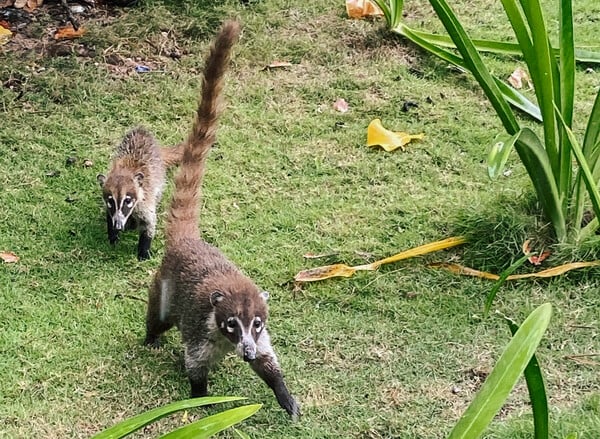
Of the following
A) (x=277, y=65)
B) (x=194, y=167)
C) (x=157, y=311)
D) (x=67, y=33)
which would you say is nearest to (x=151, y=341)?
(x=157, y=311)

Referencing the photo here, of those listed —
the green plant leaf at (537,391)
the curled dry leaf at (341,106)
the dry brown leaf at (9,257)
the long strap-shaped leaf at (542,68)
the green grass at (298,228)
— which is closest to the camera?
the green plant leaf at (537,391)

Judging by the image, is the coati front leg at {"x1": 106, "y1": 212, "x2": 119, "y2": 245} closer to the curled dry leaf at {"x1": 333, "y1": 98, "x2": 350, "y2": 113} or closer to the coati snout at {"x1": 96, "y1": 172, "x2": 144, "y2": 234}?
the coati snout at {"x1": 96, "y1": 172, "x2": 144, "y2": 234}

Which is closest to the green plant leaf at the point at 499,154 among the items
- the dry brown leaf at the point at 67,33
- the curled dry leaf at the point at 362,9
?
the curled dry leaf at the point at 362,9

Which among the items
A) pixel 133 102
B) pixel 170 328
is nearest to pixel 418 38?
pixel 133 102

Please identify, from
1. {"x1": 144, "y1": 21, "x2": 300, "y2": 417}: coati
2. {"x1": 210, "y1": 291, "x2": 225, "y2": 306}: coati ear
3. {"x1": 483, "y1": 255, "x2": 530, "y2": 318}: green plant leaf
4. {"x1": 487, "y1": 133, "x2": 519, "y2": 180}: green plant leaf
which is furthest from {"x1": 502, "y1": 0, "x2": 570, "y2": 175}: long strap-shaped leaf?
{"x1": 210, "y1": 291, "x2": 225, "y2": 306}: coati ear

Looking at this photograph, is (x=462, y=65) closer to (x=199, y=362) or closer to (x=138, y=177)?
(x=138, y=177)

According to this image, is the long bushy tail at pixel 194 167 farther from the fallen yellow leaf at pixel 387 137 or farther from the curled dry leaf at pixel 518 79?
the curled dry leaf at pixel 518 79

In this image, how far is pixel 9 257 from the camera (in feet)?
14.2

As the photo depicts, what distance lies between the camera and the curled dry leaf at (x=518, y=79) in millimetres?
5645

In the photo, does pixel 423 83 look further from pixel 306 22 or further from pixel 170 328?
pixel 170 328

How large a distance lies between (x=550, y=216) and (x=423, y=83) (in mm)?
1894

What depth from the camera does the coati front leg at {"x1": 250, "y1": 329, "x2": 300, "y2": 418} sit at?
3404mm

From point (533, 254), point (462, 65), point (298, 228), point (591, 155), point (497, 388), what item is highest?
point (497, 388)

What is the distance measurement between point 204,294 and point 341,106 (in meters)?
2.33
